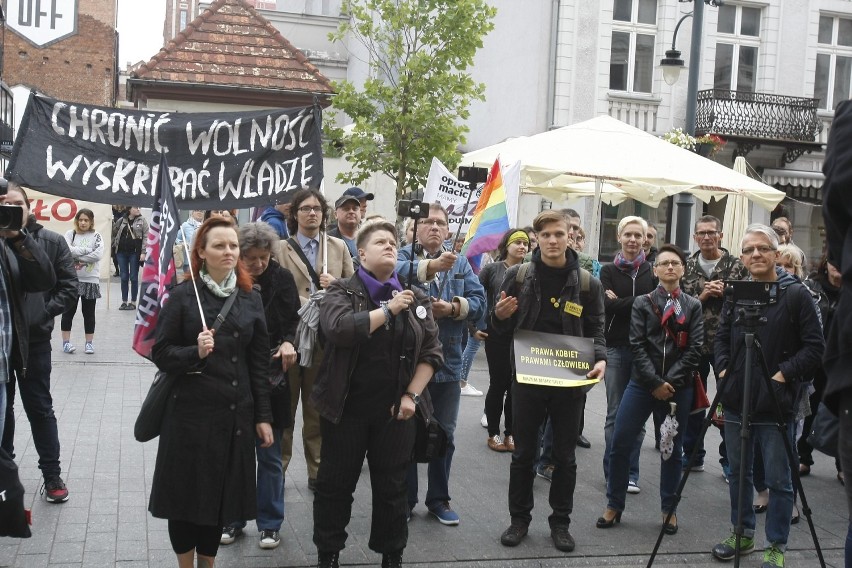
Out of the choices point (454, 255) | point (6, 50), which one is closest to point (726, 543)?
point (454, 255)

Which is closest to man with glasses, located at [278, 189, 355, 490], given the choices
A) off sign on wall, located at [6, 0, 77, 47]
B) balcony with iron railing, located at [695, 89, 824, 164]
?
balcony with iron railing, located at [695, 89, 824, 164]

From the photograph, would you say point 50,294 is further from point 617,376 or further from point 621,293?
point 621,293

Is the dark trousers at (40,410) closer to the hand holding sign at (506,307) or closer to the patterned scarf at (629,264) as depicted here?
the hand holding sign at (506,307)

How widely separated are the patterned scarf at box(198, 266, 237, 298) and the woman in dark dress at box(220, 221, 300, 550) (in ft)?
1.77

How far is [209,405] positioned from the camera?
4.64m

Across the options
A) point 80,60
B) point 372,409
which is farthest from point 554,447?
point 80,60

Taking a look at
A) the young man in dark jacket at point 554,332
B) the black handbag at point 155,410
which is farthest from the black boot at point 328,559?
the young man in dark jacket at point 554,332

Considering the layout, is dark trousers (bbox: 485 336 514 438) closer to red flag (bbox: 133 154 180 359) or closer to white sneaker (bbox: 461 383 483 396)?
white sneaker (bbox: 461 383 483 396)

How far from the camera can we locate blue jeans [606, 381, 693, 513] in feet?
20.5

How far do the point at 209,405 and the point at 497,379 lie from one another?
399 centimetres

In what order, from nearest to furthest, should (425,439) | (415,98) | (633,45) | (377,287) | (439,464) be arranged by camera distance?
(377,287) → (425,439) → (439,464) → (415,98) → (633,45)

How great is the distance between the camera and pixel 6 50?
37500 mm

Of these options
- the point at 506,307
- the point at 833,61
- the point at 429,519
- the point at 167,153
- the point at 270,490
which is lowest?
the point at 429,519

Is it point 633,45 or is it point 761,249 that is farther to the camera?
point 633,45
